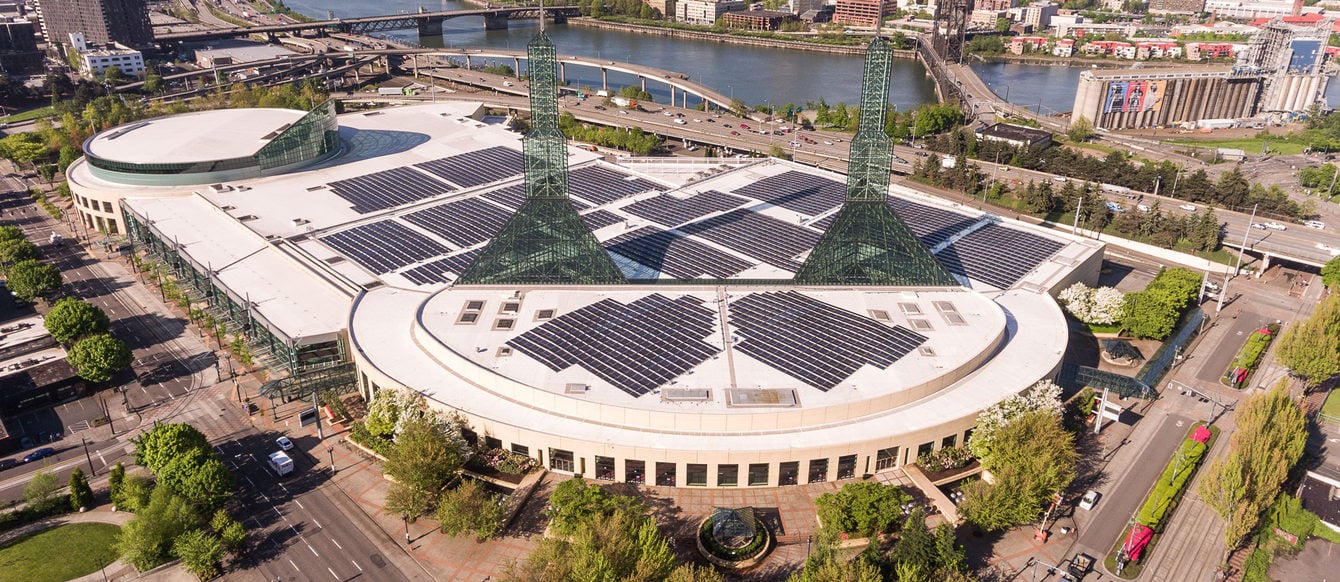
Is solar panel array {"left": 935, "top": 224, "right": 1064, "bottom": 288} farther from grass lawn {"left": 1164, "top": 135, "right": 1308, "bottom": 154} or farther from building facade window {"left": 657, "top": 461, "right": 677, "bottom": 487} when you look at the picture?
grass lawn {"left": 1164, "top": 135, "right": 1308, "bottom": 154}

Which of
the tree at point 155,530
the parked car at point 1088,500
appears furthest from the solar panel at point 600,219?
the parked car at point 1088,500

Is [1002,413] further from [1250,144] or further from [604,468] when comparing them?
[1250,144]

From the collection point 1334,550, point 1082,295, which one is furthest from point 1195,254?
point 1334,550

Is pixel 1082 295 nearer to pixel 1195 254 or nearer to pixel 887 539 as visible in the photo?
pixel 1195 254

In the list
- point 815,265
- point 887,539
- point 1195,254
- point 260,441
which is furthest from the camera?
point 1195,254

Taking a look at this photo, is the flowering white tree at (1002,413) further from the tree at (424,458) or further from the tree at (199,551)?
the tree at (199,551)

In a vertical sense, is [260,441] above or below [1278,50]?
below
